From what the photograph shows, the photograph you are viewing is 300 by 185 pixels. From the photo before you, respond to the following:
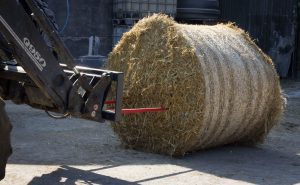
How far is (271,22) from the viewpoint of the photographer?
16.4 m

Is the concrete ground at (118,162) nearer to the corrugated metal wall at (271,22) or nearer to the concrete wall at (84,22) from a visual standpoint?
the concrete wall at (84,22)

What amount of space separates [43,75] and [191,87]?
6.26 feet

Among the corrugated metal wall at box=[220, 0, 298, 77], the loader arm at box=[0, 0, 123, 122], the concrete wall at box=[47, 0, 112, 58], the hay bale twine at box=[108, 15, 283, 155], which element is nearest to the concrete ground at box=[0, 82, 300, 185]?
the hay bale twine at box=[108, 15, 283, 155]

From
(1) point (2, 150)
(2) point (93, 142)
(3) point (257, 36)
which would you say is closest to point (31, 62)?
(1) point (2, 150)

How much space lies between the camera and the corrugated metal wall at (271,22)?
16.0m

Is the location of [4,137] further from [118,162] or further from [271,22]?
[271,22]

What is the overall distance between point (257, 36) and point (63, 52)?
1211 centimetres

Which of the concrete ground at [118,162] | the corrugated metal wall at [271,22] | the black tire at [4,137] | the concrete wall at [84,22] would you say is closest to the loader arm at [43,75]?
the black tire at [4,137]

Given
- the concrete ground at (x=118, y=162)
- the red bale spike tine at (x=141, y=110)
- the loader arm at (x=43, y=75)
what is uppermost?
the loader arm at (x=43, y=75)

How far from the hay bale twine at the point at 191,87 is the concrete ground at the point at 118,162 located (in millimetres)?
225

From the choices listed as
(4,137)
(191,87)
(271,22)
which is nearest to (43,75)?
(4,137)

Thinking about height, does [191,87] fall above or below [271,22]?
below

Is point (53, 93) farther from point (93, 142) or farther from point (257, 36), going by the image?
point (257, 36)

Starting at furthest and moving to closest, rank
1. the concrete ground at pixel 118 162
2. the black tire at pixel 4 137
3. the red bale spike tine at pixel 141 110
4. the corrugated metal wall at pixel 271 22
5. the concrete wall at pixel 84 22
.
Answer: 1. the corrugated metal wall at pixel 271 22
2. the concrete wall at pixel 84 22
3. the red bale spike tine at pixel 141 110
4. the concrete ground at pixel 118 162
5. the black tire at pixel 4 137
